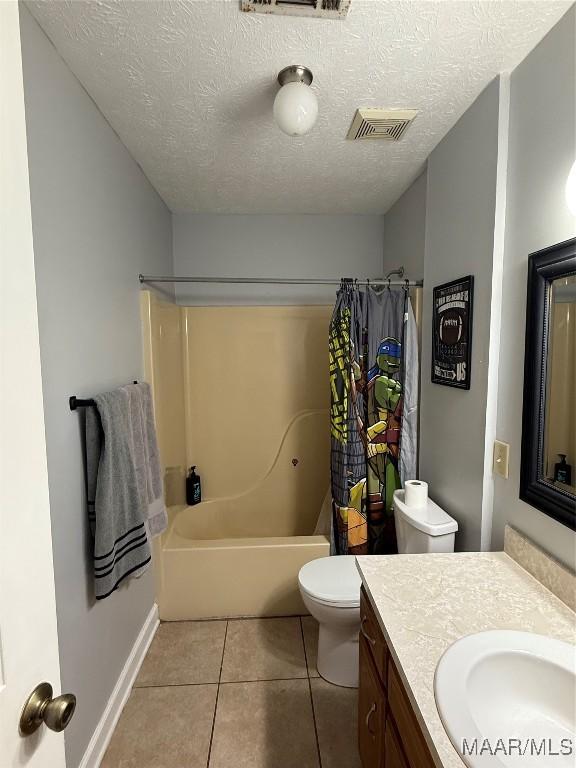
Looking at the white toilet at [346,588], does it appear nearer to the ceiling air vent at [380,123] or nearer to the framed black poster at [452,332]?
the framed black poster at [452,332]

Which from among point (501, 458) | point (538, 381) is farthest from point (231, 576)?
A: point (538, 381)

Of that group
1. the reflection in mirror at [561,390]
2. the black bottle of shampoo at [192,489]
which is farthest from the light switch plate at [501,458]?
the black bottle of shampoo at [192,489]

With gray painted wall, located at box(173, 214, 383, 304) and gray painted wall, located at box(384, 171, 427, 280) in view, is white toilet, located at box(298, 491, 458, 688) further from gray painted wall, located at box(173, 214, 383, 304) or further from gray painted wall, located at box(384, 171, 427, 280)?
gray painted wall, located at box(173, 214, 383, 304)

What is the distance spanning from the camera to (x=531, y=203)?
1230 mm

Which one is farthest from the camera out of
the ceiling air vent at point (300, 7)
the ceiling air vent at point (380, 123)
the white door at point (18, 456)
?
the ceiling air vent at point (380, 123)

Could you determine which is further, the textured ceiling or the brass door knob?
the textured ceiling

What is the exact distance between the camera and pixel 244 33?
1165 millimetres

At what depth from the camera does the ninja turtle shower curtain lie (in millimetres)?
2047

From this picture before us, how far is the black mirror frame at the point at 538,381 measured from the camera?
111cm

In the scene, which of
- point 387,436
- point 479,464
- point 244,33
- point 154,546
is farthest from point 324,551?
point 244,33

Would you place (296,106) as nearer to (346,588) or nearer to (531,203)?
(531,203)

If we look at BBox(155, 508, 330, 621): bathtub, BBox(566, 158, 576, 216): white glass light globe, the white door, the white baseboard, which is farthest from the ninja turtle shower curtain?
the white door

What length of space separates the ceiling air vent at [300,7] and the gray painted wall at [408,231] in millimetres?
1161

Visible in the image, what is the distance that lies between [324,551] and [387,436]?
767mm
